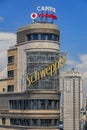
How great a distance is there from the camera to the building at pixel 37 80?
85875 mm

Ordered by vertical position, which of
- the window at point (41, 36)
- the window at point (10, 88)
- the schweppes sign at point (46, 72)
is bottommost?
the window at point (10, 88)

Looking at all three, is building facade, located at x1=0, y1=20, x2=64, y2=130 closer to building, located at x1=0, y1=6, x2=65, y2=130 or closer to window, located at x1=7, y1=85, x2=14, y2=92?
building, located at x1=0, y1=6, x2=65, y2=130

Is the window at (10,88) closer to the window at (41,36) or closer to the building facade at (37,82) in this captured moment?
the building facade at (37,82)

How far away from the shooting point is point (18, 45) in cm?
9275

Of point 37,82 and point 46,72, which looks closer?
point 46,72

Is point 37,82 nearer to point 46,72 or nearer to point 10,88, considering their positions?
point 46,72

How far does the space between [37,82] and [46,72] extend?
9.89 ft

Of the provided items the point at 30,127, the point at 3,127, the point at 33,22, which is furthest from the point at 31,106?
the point at 33,22

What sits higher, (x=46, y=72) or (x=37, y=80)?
(x=46, y=72)

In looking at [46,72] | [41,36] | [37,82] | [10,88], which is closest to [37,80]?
[37,82]

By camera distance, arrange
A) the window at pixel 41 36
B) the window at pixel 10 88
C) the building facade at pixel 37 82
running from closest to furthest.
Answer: the building facade at pixel 37 82
the window at pixel 41 36
the window at pixel 10 88

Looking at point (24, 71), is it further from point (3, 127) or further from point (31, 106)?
point (3, 127)

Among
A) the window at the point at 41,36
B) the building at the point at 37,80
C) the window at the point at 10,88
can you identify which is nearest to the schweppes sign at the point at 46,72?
the building at the point at 37,80

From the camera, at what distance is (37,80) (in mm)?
86438
